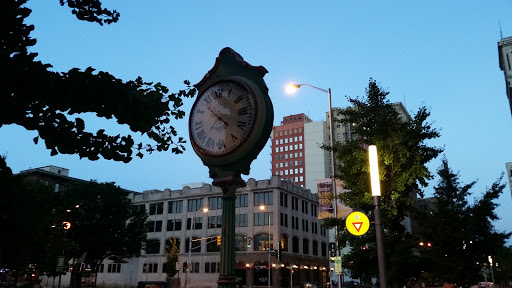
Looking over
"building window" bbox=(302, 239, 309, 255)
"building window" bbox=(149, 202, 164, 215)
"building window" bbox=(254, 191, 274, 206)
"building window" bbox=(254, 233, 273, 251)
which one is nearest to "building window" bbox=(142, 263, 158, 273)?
"building window" bbox=(149, 202, 164, 215)

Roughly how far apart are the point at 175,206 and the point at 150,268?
12.1 metres

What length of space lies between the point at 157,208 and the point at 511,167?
107 meters

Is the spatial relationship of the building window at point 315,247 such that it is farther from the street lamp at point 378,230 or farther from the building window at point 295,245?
the street lamp at point 378,230

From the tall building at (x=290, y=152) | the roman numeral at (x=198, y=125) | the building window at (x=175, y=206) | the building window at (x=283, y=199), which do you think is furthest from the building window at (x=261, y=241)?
the tall building at (x=290, y=152)

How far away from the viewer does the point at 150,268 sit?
242 feet

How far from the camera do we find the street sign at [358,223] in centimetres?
892

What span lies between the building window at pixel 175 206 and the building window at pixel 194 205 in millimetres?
2015

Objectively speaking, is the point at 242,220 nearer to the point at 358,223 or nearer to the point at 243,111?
the point at 358,223

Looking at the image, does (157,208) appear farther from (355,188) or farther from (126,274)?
(355,188)

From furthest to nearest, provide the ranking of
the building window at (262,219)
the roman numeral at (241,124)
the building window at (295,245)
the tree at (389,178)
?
the building window at (295,245)
the building window at (262,219)
the tree at (389,178)
the roman numeral at (241,124)

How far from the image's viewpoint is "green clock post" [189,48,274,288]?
605cm

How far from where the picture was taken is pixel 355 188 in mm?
18422

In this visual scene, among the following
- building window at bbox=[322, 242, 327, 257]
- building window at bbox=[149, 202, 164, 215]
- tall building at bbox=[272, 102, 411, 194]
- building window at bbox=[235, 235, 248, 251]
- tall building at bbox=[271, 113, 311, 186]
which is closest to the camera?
building window at bbox=[235, 235, 248, 251]

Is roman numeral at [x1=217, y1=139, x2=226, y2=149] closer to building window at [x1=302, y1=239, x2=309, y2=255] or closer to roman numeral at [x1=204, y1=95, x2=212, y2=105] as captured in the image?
roman numeral at [x1=204, y1=95, x2=212, y2=105]
